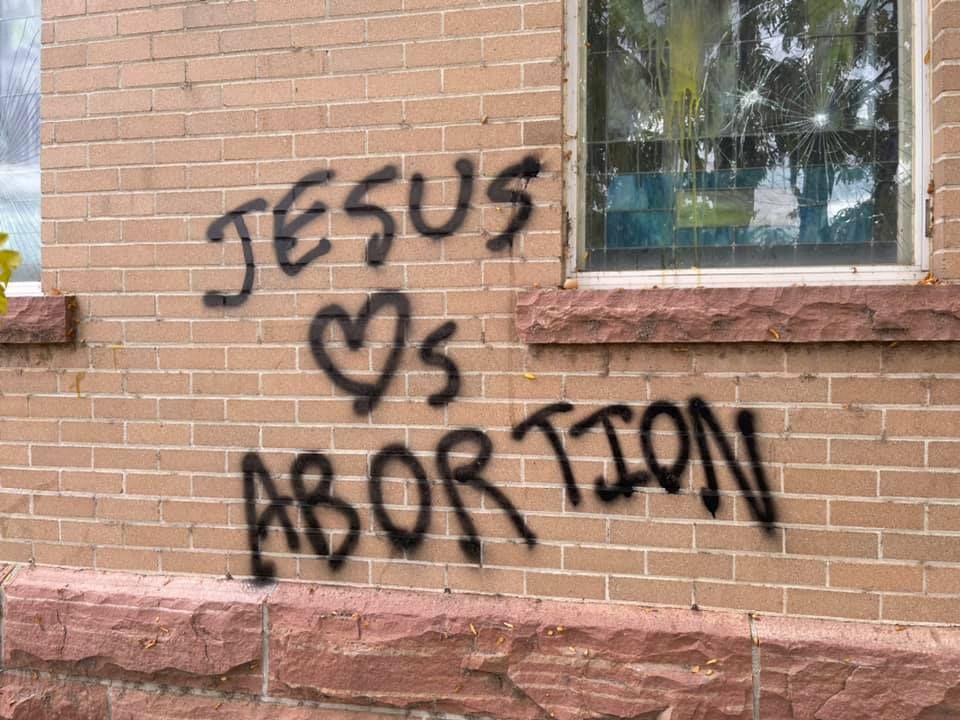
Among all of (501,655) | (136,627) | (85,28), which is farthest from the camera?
(85,28)

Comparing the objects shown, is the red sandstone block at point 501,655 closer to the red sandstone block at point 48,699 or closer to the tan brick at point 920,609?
the tan brick at point 920,609

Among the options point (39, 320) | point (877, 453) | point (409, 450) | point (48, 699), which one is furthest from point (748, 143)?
point (48, 699)

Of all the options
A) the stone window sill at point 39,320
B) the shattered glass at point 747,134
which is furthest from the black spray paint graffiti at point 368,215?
the stone window sill at point 39,320

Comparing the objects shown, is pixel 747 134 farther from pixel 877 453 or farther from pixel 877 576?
pixel 877 576

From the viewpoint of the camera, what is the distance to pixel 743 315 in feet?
7.77

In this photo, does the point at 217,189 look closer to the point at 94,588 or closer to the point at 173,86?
the point at 173,86

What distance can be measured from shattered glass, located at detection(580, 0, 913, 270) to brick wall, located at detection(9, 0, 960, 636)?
178 mm

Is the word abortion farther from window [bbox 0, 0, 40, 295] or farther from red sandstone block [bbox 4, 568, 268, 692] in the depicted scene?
window [bbox 0, 0, 40, 295]

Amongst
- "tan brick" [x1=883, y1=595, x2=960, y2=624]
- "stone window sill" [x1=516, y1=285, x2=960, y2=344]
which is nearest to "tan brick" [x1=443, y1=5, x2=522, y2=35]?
"stone window sill" [x1=516, y1=285, x2=960, y2=344]

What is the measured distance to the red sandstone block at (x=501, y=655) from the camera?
240 centimetres

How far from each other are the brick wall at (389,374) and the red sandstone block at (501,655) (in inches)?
3.3

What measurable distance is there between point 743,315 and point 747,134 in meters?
0.68

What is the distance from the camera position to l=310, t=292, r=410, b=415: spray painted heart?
2635 mm

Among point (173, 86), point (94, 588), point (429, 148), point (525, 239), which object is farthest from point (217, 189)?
point (94, 588)
